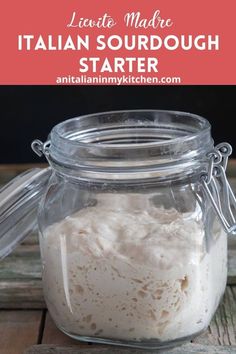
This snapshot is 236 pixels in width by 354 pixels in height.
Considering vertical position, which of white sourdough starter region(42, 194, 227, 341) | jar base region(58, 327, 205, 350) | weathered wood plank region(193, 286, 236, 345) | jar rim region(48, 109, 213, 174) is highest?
jar rim region(48, 109, 213, 174)

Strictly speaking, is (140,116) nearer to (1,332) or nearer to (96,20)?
(1,332)

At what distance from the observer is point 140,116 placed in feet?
2.39

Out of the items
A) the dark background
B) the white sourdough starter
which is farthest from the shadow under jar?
the dark background

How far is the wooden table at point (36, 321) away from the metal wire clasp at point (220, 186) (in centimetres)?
11

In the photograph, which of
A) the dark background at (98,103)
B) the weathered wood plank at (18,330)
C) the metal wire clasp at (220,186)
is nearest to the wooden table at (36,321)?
the weathered wood plank at (18,330)

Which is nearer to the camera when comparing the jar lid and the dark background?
the jar lid

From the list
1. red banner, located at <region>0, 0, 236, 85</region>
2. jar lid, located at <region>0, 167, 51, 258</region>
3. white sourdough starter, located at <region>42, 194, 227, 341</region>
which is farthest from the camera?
red banner, located at <region>0, 0, 236, 85</region>

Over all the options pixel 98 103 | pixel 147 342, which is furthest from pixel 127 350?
pixel 98 103

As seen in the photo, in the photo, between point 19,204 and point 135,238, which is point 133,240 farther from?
point 19,204

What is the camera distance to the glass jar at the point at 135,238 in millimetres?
592

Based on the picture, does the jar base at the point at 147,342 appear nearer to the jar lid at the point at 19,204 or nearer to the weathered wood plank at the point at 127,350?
the weathered wood plank at the point at 127,350

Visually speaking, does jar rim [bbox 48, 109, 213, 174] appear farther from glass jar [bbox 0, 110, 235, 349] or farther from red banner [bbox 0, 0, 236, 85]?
red banner [bbox 0, 0, 236, 85]

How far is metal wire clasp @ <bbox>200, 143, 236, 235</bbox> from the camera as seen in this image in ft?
2.06

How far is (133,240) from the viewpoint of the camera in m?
0.59
